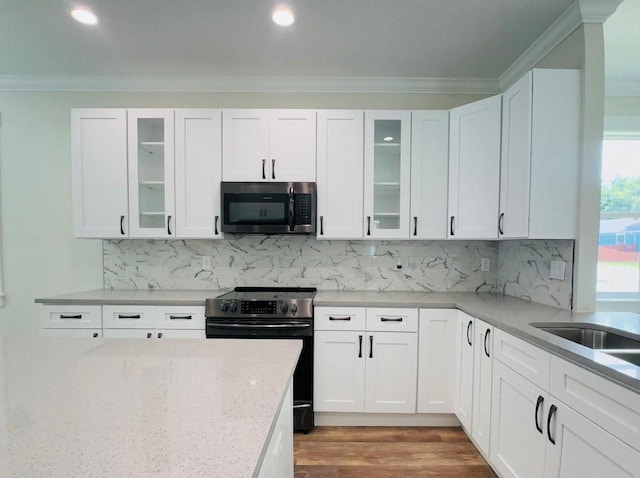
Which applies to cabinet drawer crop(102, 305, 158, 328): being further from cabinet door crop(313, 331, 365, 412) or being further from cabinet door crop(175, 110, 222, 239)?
cabinet door crop(313, 331, 365, 412)

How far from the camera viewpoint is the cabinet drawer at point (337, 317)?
89.4 inches

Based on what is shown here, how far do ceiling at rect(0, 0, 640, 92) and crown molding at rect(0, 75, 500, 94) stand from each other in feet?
0.15

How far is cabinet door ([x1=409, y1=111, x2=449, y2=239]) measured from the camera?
2.46 metres

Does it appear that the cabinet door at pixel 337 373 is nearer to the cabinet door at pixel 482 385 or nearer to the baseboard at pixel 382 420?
the baseboard at pixel 382 420

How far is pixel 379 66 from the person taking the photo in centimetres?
250

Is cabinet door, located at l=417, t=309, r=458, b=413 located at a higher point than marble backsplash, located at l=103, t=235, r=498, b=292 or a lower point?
lower

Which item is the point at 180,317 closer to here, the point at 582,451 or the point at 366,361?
the point at 366,361

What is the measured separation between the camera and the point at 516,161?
201 centimetres

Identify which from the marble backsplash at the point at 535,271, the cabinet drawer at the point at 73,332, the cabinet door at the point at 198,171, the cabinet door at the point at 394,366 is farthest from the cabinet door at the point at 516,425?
the cabinet drawer at the point at 73,332

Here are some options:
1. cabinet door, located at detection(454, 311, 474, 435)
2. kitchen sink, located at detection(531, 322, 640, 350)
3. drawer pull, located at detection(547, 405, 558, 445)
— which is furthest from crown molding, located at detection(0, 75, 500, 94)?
drawer pull, located at detection(547, 405, 558, 445)

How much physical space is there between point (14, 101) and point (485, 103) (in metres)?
3.98

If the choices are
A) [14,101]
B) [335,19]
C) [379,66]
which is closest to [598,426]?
[335,19]

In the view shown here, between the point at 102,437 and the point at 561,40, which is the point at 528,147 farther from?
the point at 102,437

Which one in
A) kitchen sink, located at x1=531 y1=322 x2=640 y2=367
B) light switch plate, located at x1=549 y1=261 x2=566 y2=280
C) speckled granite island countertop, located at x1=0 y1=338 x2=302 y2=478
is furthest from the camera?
light switch plate, located at x1=549 y1=261 x2=566 y2=280
